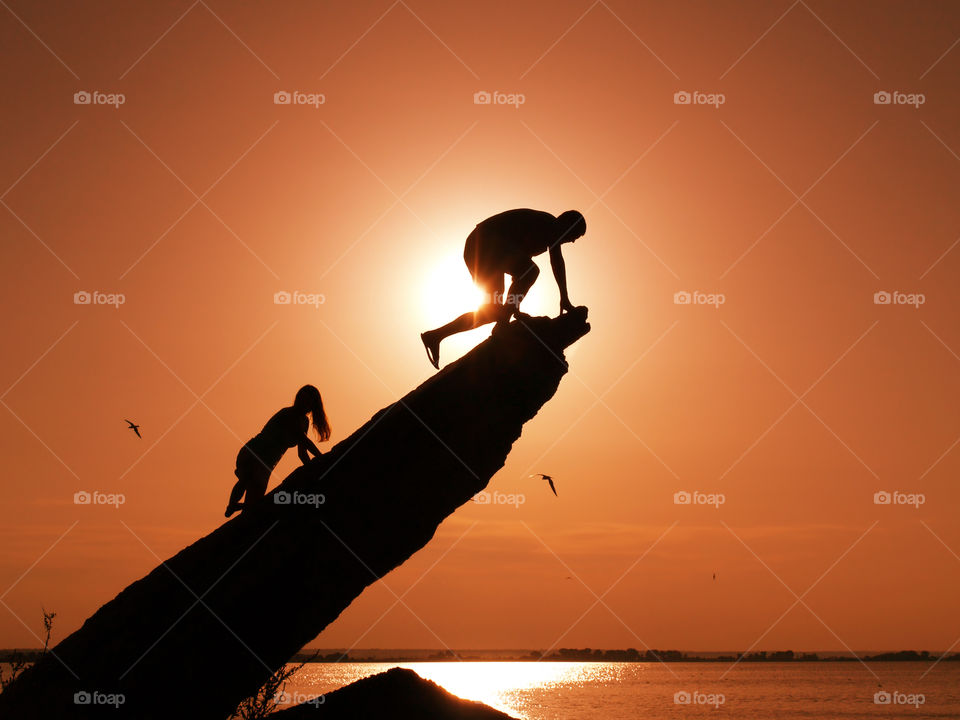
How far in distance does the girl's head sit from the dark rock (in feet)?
10.7

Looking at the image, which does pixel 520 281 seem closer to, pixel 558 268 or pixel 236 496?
pixel 558 268

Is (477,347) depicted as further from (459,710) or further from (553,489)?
(459,710)

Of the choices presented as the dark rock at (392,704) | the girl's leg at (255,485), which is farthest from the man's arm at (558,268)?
the dark rock at (392,704)

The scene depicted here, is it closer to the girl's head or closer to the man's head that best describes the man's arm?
the man's head

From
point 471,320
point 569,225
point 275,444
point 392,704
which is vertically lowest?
point 392,704

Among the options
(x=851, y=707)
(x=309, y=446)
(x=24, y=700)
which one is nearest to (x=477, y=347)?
(x=309, y=446)

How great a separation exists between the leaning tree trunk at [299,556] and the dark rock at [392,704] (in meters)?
2.09

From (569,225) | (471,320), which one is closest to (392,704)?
(471,320)

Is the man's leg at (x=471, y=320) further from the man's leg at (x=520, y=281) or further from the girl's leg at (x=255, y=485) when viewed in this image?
the girl's leg at (x=255, y=485)

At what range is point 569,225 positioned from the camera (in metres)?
9.45

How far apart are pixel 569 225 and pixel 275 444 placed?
420cm

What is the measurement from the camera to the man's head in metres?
9.45

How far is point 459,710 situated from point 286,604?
10.7 ft

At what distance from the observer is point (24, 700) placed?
296 inches
